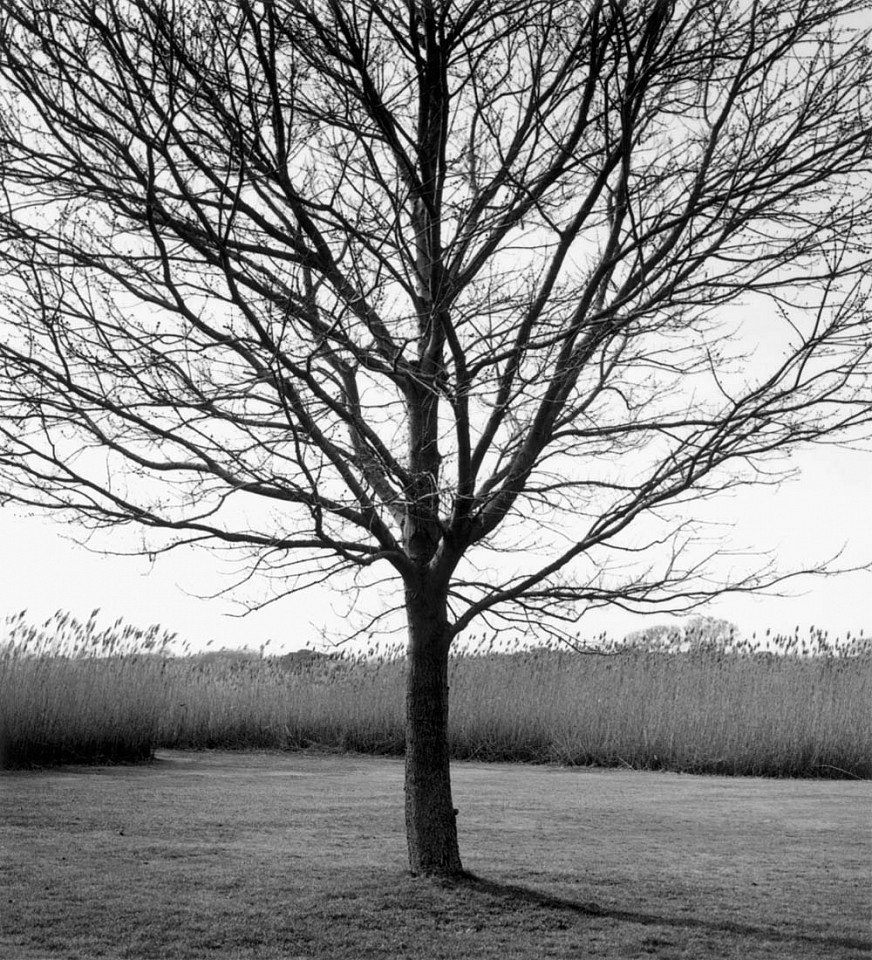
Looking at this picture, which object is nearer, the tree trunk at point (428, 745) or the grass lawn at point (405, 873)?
the grass lawn at point (405, 873)

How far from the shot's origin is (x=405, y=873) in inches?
156

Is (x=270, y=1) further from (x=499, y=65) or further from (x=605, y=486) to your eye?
(x=605, y=486)

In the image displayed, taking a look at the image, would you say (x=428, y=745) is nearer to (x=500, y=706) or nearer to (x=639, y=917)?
(x=639, y=917)

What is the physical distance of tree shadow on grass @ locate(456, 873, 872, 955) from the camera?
3.51 meters

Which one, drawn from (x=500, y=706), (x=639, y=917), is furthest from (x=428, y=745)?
(x=500, y=706)

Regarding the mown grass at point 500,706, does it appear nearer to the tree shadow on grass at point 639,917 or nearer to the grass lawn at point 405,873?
the grass lawn at point 405,873

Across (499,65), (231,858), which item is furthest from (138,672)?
(499,65)

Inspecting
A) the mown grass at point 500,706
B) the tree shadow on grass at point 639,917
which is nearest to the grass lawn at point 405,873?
the tree shadow on grass at point 639,917

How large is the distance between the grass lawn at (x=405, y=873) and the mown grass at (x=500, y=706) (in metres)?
1.70

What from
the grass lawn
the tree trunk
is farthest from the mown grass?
A: the tree trunk

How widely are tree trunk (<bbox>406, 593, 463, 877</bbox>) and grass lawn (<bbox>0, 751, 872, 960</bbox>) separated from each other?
12cm

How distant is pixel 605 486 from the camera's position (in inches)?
162

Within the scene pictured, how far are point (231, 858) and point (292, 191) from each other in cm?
276

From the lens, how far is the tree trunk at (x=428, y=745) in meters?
3.72
